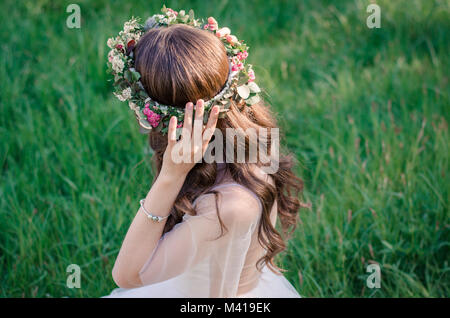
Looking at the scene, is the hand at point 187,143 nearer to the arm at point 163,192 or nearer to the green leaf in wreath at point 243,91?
the arm at point 163,192

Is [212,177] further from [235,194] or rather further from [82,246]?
[82,246]

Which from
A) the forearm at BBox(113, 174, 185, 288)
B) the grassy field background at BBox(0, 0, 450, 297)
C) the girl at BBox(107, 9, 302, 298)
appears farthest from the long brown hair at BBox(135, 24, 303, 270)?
the grassy field background at BBox(0, 0, 450, 297)

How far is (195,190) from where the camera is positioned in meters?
1.90

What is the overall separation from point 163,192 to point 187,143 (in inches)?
8.0

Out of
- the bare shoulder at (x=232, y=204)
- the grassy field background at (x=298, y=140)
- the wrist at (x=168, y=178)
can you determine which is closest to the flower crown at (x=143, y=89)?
the wrist at (x=168, y=178)

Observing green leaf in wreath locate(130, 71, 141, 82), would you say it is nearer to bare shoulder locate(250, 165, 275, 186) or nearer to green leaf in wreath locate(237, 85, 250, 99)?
green leaf in wreath locate(237, 85, 250, 99)

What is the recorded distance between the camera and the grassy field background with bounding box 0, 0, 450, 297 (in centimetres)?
276

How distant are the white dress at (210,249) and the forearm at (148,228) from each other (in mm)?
35

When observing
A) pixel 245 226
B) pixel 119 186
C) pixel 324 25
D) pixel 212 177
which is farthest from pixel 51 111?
pixel 324 25

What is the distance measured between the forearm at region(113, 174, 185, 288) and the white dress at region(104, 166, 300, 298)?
35 millimetres

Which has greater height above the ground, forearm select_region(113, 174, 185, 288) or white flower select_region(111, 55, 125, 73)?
white flower select_region(111, 55, 125, 73)

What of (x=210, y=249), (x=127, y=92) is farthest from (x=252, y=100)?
(x=210, y=249)

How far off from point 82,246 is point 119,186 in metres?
0.51

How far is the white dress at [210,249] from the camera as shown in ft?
5.68
